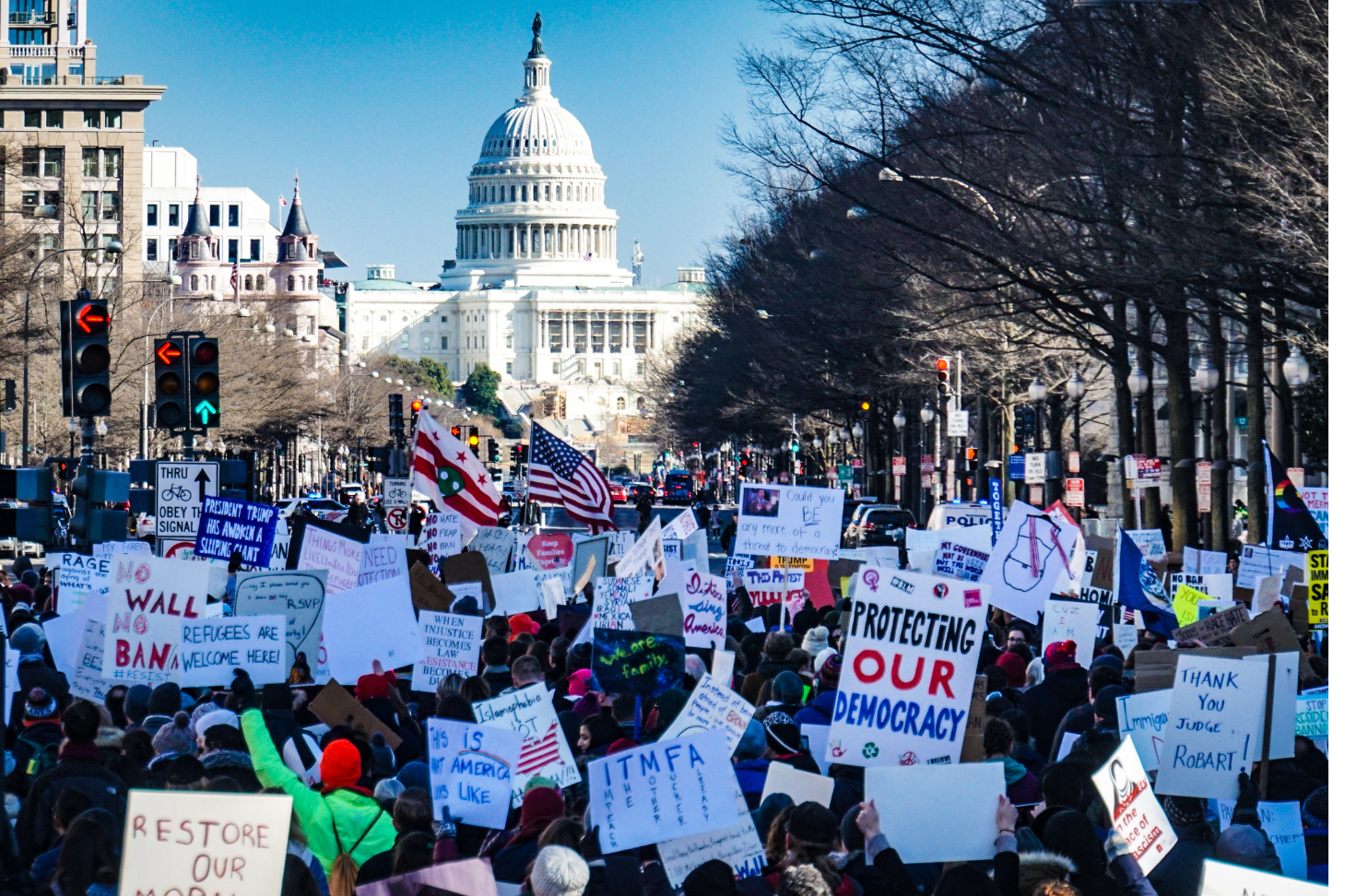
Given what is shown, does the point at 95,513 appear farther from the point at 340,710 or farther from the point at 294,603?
the point at 340,710

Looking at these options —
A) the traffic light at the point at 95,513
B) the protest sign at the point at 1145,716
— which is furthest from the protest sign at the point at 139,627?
the protest sign at the point at 1145,716

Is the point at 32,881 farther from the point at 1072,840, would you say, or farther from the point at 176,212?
the point at 176,212

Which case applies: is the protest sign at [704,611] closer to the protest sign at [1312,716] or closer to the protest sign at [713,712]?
the protest sign at [1312,716]

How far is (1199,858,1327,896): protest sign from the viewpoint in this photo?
515 cm

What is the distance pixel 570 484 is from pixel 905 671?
47.4ft

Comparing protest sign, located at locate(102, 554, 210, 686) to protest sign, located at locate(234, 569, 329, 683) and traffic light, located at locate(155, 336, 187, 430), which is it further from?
traffic light, located at locate(155, 336, 187, 430)

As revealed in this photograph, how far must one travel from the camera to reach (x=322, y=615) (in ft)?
40.3

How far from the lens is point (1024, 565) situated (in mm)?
15281

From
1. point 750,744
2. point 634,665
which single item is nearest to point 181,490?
point 634,665

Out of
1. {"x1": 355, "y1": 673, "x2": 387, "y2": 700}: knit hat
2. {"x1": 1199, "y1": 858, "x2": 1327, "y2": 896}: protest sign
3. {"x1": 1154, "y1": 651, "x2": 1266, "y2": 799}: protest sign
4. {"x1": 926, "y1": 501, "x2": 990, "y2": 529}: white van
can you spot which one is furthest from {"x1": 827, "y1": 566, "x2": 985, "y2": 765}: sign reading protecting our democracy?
{"x1": 926, "y1": 501, "x2": 990, "y2": 529}: white van

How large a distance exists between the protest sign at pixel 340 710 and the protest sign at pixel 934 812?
3.06 m

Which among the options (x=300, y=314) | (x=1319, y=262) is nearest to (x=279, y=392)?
(x=1319, y=262)

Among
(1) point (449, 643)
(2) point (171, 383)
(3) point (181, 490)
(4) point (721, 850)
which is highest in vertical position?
(2) point (171, 383)

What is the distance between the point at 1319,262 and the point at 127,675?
A: 36.1ft
